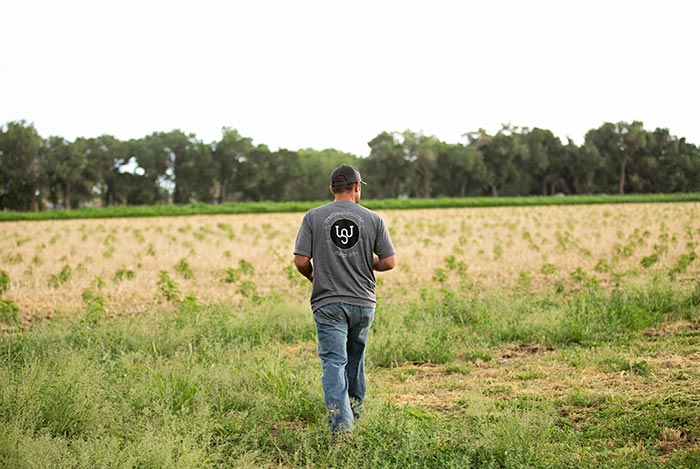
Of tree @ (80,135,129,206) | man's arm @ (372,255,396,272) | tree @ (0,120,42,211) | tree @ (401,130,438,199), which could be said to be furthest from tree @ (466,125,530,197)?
man's arm @ (372,255,396,272)

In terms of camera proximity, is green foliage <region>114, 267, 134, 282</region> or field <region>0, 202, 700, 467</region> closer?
field <region>0, 202, 700, 467</region>

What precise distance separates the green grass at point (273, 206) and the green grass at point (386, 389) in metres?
45.0

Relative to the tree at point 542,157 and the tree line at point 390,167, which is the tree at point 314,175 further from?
the tree at point 542,157

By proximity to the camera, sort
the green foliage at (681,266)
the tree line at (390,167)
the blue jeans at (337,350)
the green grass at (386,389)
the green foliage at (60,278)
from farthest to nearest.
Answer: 1. the tree line at (390,167)
2. the green foliage at (60,278)
3. the green foliage at (681,266)
4. the blue jeans at (337,350)
5. the green grass at (386,389)

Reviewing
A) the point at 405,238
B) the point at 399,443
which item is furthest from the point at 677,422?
the point at 405,238

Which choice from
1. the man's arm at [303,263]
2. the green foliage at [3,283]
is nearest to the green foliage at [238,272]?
the green foliage at [3,283]

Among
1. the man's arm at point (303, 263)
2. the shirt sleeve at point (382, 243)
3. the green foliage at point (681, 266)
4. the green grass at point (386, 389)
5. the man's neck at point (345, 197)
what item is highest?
the man's neck at point (345, 197)

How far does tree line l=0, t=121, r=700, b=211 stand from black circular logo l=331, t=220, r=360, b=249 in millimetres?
77690

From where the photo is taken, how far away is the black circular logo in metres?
4.79

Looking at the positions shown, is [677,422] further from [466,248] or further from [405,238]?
[405,238]

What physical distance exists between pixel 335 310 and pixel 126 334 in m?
4.57

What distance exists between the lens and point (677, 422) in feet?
16.5

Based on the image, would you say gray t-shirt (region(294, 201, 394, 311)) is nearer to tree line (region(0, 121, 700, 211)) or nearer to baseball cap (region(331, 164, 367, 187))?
baseball cap (region(331, 164, 367, 187))

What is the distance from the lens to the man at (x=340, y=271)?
186 inches
